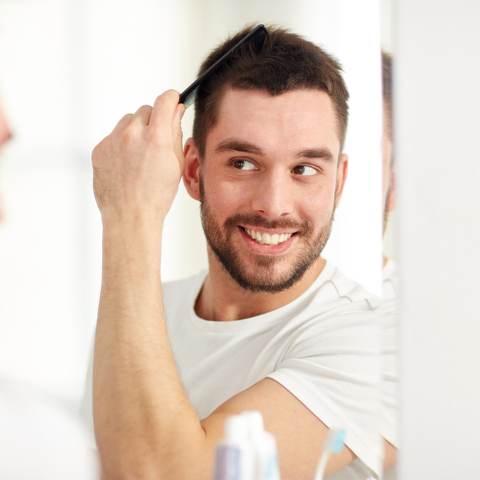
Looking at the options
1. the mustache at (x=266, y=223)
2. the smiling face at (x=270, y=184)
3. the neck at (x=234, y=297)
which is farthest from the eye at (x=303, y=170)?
the neck at (x=234, y=297)

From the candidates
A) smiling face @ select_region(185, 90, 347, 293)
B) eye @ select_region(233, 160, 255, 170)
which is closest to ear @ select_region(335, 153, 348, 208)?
smiling face @ select_region(185, 90, 347, 293)

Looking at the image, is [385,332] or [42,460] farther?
[385,332]

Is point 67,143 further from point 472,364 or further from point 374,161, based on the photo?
point 472,364

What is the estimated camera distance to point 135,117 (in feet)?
2.80

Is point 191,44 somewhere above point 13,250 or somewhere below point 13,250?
above

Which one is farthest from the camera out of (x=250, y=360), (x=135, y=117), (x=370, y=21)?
(x=370, y=21)

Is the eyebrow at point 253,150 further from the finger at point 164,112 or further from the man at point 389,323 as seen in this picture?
the man at point 389,323

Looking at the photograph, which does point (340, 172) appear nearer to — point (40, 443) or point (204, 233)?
point (204, 233)

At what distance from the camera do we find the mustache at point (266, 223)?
1065mm

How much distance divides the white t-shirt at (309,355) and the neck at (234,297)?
0.03 m

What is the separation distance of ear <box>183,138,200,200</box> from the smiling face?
4 cm

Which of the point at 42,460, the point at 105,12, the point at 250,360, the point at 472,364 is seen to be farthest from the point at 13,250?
the point at 472,364

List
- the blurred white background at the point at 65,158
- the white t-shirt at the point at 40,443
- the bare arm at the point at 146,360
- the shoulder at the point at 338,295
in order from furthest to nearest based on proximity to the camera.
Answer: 1. the blurred white background at the point at 65,158
2. the shoulder at the point at 338,295
3. the bare arm at the point at 146,360
4. the white t-shirt at the point at 40,443

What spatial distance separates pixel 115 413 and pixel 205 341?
16.9 inches
